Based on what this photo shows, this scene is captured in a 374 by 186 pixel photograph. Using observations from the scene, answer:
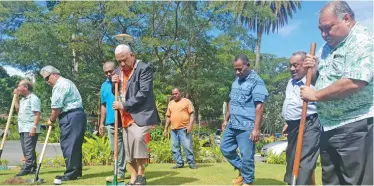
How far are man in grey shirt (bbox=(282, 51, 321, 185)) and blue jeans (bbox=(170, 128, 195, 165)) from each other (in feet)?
11.1

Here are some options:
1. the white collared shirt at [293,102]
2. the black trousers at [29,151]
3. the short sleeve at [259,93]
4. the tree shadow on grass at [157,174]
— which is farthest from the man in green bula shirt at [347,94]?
the black trousers at [29,151]

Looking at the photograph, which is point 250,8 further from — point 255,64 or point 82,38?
point 82,38

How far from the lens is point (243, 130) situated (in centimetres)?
536

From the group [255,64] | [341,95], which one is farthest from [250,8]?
[341,95]

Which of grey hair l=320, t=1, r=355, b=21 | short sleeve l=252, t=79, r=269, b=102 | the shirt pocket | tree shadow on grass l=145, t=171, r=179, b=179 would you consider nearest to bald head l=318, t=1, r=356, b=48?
grey hair l=320, t=1, r=355, b=21

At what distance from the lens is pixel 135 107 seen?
4.98 m

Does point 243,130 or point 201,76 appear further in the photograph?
point 201,76

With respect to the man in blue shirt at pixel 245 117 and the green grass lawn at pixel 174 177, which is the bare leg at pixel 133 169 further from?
the man in blue shirt at pixel 245 117

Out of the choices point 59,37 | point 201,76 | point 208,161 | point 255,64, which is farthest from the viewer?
point 255,64

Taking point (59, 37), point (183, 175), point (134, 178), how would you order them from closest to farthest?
point (134, 178), point (183, 175), point (59, 37)

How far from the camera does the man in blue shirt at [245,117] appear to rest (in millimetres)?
5277

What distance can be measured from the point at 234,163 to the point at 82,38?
15.2 meters

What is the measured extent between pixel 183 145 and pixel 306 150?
406 centimetres

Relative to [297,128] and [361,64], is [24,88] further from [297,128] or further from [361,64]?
[361,64]
